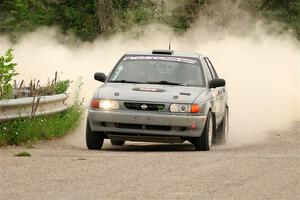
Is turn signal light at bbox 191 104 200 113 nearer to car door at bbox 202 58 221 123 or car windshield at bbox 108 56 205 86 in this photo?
car door at bbox 202 58 221 123

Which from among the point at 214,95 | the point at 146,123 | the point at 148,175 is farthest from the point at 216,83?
the point at 148,175

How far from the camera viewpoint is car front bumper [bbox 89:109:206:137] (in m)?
16.0

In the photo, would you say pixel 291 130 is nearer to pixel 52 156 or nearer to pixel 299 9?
pixel 52 156

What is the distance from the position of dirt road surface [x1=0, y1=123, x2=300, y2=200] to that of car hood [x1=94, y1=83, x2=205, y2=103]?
901 mm

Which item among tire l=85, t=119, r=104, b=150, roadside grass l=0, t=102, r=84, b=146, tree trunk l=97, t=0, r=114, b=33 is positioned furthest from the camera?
tree trunk l=97, t=0, r=114, b=33

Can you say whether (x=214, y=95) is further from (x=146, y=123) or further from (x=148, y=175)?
(x=148, y=175)

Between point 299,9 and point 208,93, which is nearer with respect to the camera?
point 208,93

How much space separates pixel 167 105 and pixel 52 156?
2335mm

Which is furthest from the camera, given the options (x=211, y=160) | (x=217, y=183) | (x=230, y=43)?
(x=230, y=43)

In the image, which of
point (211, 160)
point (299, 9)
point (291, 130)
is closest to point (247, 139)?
point (291, 130)

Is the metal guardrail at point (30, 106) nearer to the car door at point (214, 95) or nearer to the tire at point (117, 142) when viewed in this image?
the tire at point (117, 142)

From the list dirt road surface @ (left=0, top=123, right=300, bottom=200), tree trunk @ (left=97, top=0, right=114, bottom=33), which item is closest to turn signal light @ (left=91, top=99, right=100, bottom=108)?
dirt road surface @ (left=0, top=123, right=300, bottom=200)

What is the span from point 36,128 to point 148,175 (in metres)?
6.12

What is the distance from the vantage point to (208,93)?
55.9ft
